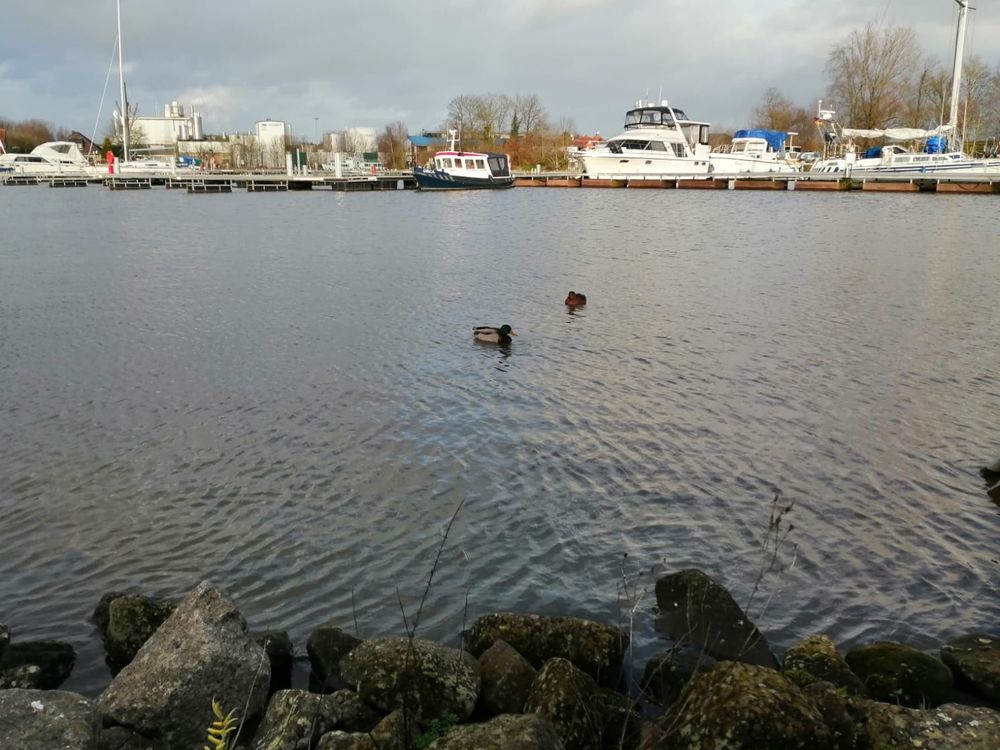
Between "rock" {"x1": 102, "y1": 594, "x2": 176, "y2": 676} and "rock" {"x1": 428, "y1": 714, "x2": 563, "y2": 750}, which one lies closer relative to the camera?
"rock" {"x1": 428, "y1": 714, "x2": 563, "y2": 750}

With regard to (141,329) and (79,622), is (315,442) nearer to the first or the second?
(79,622)

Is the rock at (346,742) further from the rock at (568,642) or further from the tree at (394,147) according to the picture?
the tree at (394,147)

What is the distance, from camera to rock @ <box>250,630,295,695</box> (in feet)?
19.9

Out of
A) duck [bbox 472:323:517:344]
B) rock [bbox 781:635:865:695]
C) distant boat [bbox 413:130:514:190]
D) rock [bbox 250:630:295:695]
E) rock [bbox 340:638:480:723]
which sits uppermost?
distant boat [bbox 413:130:514:190]

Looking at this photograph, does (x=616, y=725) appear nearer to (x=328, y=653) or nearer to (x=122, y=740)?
(x=328, y=653)

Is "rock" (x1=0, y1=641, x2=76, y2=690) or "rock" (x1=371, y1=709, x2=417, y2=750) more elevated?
"rock" (x1=371, y1=709, x2=417, y2=750)

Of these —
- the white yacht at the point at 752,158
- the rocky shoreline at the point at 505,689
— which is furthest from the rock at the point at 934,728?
the white yacht at the point at 752,158

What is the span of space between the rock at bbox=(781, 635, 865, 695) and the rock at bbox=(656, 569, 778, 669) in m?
0.24

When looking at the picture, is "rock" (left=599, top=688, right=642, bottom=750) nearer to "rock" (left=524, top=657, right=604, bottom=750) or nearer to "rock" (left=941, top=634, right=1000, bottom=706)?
"rock" (left=524, top=657, right=604, bottom=750)

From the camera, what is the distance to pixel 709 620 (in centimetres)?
635

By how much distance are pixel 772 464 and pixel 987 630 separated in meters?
3.67

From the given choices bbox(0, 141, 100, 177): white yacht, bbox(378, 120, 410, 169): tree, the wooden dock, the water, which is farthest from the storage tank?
the water

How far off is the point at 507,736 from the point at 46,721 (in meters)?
2.44

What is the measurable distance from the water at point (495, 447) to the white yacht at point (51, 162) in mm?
104179
